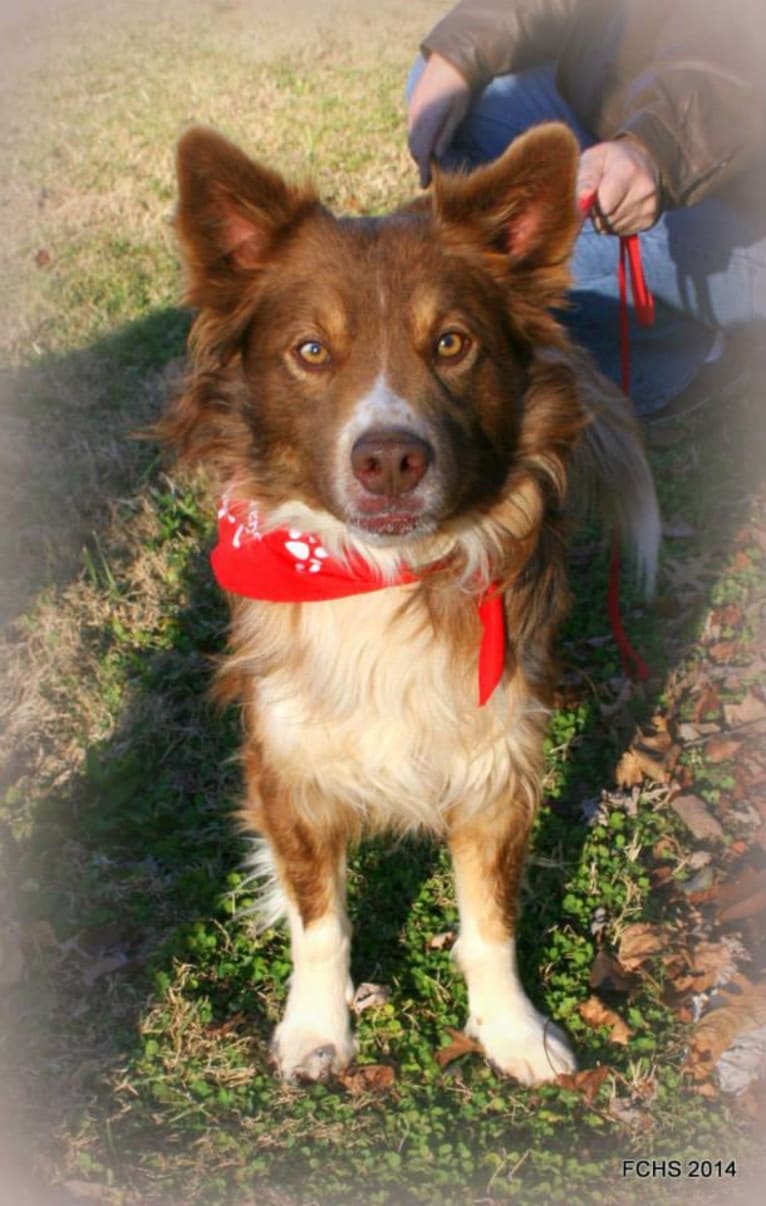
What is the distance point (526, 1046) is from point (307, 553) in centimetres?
157

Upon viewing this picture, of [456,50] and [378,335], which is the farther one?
[456,50]

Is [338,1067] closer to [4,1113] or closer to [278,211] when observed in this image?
[4,1113]

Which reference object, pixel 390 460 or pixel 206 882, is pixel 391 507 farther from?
pixel 206 882

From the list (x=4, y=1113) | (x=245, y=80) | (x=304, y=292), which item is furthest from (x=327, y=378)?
(x=245, y=80)

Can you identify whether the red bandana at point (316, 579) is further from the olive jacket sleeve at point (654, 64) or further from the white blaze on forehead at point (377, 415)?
the olive jacket sleeve at point (654, 64)

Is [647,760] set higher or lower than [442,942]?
higher

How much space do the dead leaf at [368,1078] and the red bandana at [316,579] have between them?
3.75 ft

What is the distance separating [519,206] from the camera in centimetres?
315

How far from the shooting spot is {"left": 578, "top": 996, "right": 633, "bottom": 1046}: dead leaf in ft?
11.6

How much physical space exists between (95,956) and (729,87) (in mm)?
4001

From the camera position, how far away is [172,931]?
3.86 meters

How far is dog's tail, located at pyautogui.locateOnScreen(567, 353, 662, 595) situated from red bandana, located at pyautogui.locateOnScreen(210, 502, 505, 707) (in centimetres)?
89

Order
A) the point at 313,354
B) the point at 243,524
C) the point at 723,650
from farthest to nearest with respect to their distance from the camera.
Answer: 1. the point at 723,650
2. the point at 243,524
3. the point at 313,354

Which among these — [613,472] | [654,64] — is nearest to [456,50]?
[654,64]
